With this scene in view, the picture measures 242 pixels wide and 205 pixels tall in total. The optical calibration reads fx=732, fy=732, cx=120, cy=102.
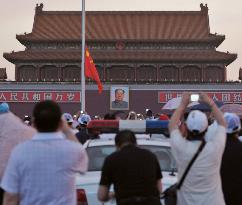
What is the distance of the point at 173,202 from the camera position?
600 cm

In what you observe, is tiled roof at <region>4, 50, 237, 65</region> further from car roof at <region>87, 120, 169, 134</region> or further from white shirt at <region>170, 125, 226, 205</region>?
white shirt at <region>170, 125, 226, 205</region>

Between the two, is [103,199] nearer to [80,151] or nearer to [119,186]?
[119,186]

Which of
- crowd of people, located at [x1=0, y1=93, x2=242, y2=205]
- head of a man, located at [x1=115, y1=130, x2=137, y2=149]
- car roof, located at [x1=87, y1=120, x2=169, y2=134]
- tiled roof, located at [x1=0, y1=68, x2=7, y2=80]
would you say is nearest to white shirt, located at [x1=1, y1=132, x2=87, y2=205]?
crowd of people, located at [x1=0, y1=93, x2=242, y2=205]

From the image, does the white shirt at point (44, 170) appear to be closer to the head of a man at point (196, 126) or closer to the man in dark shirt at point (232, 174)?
→ the head of a man at point (196, 126)

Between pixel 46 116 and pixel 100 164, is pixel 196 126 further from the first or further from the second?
pixel 100 164

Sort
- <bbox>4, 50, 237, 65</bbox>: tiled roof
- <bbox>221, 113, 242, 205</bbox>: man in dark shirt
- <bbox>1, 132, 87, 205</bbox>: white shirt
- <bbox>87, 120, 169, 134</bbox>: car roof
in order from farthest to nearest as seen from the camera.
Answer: <bbox>4, 50, 237, 65</bbox>: tiled roof < <bbox>87, 120, 169, 134</bbox>: car roof < <bbox>221, 113, 242, 205</bbox>: man in dark shirt < <bbox>1, 132, 87, 205</bbox>: white shirt

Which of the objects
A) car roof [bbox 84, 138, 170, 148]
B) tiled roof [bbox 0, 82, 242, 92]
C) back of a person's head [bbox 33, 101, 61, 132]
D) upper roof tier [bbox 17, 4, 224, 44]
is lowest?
car roof [bbox 84, 138, 170, 148]

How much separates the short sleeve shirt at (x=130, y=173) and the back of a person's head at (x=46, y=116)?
821 mm

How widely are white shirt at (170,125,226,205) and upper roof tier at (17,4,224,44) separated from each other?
4088 centimetres

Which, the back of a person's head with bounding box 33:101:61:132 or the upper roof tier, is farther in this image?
the upper roof tier

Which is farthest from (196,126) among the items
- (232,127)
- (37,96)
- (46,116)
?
(37,96)

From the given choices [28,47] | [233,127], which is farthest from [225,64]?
[233,127]

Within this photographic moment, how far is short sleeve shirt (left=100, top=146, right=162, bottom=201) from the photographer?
5.39 metres

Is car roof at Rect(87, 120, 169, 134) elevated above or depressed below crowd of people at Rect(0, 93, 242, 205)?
above
